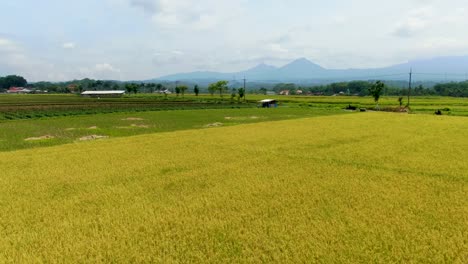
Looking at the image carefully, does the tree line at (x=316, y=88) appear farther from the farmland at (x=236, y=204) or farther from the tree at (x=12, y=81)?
the farmland at (x=236, y=204)

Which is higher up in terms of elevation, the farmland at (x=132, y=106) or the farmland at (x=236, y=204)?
the farmland at (x=132, y=106)

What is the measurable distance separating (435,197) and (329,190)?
2408 millimetres

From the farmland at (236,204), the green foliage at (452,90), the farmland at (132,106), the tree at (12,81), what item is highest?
the tree at (12,81)

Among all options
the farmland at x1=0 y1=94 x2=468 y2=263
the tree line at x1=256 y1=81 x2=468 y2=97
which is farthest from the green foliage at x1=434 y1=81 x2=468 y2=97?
the farmland at x1=0 y1=94 x2=468 y2=263

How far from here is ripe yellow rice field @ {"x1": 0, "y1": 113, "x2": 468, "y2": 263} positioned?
5.11 m

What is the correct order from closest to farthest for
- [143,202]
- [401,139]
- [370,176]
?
1. [143,202]
2. [370,176]
3. [401,139]

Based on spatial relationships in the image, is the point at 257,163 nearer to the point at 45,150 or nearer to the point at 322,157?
the point at 322,157

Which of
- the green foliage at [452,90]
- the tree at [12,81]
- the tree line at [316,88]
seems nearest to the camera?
the green foliage at [452,90]

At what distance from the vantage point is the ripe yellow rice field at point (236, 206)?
5.11 meters

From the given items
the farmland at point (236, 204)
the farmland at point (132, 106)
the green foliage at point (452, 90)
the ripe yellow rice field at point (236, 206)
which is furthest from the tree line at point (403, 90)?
the ripe yellow rice field at point (236, 206)

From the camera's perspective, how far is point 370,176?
9.42 meters

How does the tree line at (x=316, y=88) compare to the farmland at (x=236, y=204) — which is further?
the tree line at (x=316, y=88)

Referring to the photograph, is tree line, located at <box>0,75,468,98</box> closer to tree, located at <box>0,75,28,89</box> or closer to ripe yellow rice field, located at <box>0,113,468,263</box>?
tree, located at <box>0,75,28,89</box>

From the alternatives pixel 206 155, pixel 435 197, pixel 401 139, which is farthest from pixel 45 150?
pixel 401 139
